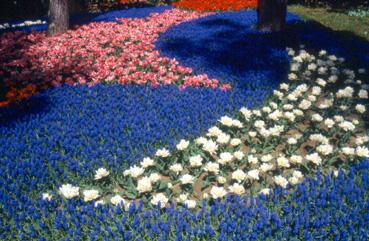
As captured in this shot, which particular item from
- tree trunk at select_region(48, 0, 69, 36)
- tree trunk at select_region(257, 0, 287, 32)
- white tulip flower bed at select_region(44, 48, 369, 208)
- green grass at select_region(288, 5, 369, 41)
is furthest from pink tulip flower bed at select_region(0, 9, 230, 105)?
green grass at select_region(288, 5, 369, 41)

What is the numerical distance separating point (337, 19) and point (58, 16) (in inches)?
479

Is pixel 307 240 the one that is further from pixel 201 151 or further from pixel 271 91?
pixel 271 91

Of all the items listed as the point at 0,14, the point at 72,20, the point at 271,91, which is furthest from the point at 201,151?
the point at 0,14

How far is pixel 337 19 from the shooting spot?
17.8 m

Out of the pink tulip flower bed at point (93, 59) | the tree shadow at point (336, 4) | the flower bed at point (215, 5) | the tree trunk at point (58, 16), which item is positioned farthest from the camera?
the tree shadow at point (336, 4)

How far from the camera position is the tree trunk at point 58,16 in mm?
11971

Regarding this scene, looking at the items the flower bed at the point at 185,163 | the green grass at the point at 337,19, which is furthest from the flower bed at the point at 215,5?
the flower bed at the point at 185,163

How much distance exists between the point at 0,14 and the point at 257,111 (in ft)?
64.0

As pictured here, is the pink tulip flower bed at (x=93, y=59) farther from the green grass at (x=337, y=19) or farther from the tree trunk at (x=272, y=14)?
the green grass at (x=337, y=19)

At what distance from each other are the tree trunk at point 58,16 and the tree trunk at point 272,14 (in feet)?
19.2

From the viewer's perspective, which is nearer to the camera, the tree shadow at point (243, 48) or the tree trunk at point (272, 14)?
the tree shadow at point (243, 48)

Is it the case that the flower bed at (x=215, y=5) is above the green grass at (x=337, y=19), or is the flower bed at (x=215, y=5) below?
above

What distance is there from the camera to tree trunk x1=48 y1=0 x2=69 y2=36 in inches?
471

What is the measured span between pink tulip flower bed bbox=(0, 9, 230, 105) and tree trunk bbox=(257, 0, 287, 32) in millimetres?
3108
